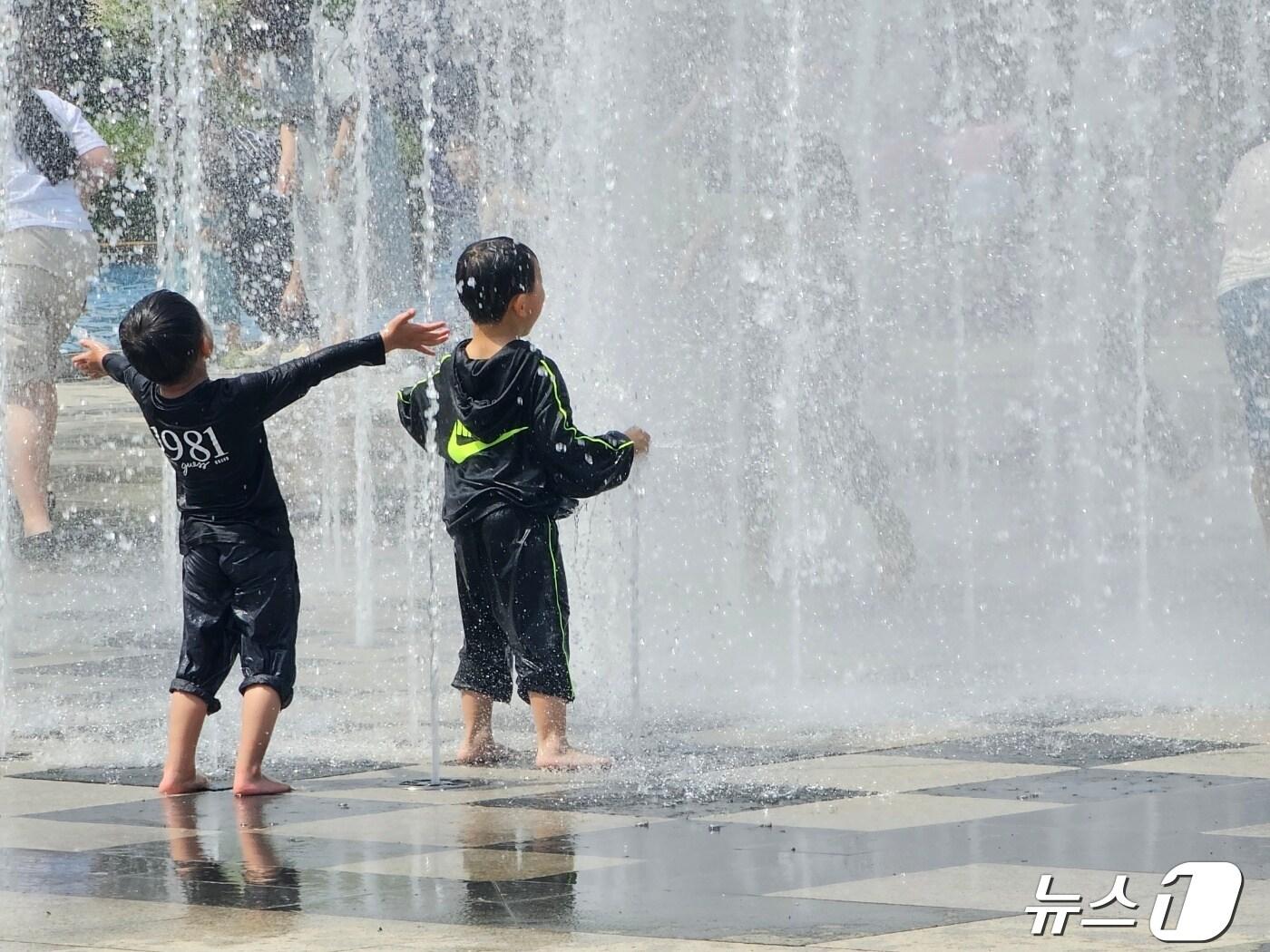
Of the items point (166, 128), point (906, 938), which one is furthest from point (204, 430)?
point (166, 128)

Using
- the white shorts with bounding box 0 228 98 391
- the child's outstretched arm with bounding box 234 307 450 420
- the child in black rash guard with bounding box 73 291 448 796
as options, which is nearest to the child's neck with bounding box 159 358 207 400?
the child in black rash guard with bounding box 73 291 448 796

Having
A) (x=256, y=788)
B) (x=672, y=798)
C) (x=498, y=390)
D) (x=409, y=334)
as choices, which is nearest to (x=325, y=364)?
(x=409, y=334)

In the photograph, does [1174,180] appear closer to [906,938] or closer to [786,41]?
[786,41]

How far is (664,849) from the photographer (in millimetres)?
4711

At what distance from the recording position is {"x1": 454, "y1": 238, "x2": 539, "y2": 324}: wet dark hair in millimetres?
5957

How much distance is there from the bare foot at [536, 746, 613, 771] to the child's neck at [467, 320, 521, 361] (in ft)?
3.06

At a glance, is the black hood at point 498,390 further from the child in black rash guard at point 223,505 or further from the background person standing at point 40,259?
the background person standing at point 40,259

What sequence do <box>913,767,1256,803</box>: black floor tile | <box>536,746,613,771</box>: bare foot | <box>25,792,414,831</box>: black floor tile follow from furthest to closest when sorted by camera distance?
1. <box>536,746,613,771</box>: bare foot
2. <box>913,767,1256,803</box>: black floor tile
3. <box>25,792,414,831</box>: black floor tile

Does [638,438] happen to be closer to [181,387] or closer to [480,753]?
[480,753]

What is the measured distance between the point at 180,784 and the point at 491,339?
126cm

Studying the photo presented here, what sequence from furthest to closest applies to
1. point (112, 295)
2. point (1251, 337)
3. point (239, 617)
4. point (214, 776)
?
point (112, 295) → point (1251, 337) → point (214, 776) → point (239, 617)

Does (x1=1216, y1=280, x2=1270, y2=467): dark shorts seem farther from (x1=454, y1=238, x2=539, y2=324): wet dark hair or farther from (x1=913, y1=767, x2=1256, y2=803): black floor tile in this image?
(x1=454, y1=238, x2=539, y2=324): wet dark hair

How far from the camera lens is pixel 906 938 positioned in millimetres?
3871

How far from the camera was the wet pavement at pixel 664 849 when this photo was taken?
401cm
